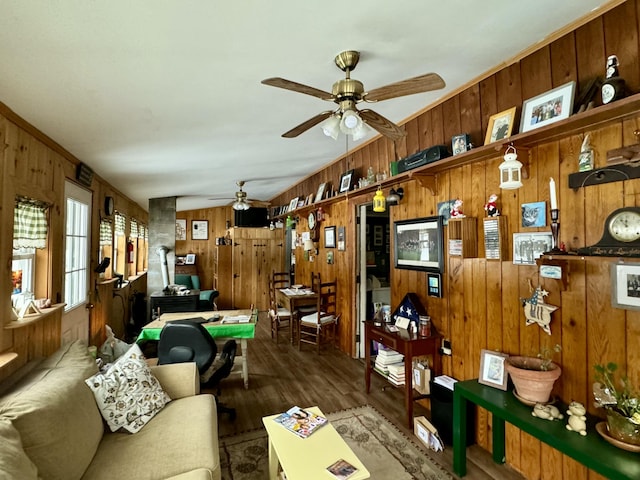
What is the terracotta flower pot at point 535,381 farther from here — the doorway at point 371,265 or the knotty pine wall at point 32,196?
the knotty pine wall at point 32,196

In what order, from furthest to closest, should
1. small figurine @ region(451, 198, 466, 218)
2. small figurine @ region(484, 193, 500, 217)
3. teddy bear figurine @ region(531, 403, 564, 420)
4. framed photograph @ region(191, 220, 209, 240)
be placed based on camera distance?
1. framed photograph @ region(191, 220, 209, 240)
2. small figurine @ region(451, 198, 466, 218)
3. small figurine @ region(484, 193, 500, 217)
4. teddy bear figurine @ region(531, 403, 564, 420)

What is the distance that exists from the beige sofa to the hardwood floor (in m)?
0.80

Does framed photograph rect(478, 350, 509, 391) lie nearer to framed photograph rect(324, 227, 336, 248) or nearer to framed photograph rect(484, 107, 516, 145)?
framed photograph rect(484, 107, 516, 145)

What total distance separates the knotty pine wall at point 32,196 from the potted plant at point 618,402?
10.6ft

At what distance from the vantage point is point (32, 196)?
7.70 feet

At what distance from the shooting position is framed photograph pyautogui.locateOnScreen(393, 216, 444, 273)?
2734 millimetres

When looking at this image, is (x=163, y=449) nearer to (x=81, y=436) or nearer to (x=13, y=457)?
(x=81, y=436)

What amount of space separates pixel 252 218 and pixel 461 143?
18.7 ft

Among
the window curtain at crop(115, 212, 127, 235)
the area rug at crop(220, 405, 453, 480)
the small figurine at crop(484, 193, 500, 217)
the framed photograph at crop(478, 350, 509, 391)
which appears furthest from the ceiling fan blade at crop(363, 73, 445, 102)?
the window curtain at crop(115, 212, 127, 235)

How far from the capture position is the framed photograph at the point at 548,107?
175 centimetres

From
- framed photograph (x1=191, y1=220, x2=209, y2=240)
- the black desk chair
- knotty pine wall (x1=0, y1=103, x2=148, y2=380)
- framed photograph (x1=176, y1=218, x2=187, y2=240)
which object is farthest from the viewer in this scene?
framed photograph (x1=191, y1=220, x2=209, y2=240)

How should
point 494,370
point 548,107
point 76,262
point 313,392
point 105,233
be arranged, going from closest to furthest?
point 548,107, point 494,370, point 313,392, point 76,262, point 105,233

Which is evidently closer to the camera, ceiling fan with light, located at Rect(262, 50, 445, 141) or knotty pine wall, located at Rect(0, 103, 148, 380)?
ceiling fan with light, located at Rect(262, 50, 445, 141)

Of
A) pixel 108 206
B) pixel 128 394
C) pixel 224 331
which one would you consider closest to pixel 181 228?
pixel 108 206
